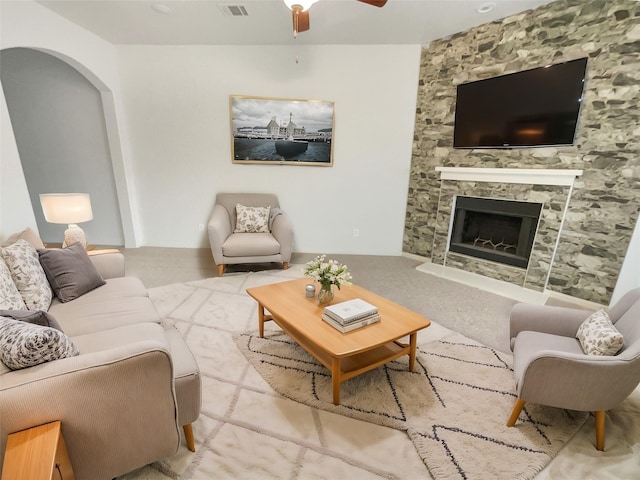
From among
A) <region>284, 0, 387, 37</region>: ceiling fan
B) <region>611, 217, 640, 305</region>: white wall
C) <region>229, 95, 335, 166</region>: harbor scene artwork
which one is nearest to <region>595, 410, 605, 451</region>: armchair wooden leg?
<region>611, 217, 640, 305</region>: white wall

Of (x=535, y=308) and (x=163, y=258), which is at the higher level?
(x=535, y=308)

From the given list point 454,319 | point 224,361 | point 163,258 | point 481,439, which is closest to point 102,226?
point 163,258

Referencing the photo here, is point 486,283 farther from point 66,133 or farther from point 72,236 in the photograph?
point 66,133

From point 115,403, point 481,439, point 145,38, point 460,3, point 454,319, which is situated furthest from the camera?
point 145,38

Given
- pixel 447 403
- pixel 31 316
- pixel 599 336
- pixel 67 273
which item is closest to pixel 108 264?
pixel 67 273

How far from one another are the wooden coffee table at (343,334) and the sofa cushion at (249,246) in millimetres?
1227

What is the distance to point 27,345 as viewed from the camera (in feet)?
3.22

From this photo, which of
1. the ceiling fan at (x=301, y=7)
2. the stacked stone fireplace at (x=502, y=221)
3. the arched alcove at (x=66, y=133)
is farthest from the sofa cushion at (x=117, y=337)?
the stacked stone fireplace at (x=502, y=221)

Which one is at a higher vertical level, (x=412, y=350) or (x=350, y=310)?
(x=350, y=310)

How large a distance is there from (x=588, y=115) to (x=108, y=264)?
4341 millimetres

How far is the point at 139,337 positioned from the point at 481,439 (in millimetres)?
1793

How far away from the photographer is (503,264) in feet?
11.1

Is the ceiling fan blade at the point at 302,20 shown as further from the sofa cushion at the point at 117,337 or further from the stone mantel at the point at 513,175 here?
the stone mantel at the point at 513,175

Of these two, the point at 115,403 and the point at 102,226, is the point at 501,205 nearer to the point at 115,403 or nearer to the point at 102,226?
the point at 115,403
